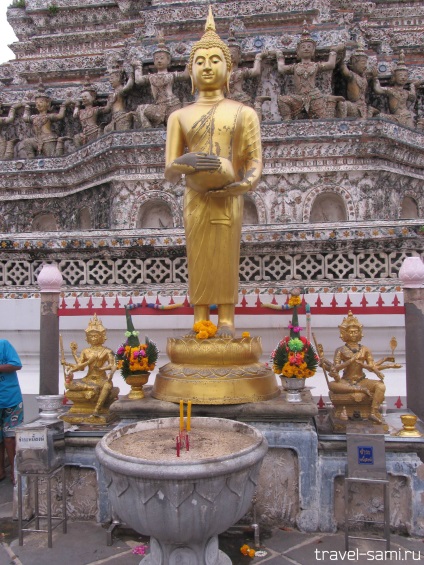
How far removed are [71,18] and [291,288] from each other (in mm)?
16222

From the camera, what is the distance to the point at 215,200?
14.9 feet

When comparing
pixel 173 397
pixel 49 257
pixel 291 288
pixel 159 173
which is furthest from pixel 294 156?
pixel 173 397

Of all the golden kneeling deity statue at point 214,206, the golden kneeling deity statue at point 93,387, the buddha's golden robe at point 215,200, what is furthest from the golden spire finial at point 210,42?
the golden kneeling deity statue at point 93,387

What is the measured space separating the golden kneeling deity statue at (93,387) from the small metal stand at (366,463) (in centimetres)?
206

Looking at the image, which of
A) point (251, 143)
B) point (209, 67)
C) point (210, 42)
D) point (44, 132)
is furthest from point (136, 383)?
point (44, 132)

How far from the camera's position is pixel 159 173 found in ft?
Answer: 36.4

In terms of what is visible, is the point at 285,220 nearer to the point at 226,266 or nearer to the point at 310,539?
the point at 226,266

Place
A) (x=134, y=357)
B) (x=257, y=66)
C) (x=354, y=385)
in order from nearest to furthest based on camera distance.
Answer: (x=354, y=385) → (x=134, y=357) → (x=257, y=66)

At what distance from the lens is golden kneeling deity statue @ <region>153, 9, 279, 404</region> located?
14.0 feet

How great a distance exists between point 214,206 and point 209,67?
122 cm

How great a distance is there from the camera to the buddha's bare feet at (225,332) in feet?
14.9

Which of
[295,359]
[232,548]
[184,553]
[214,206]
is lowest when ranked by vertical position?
[232,548]

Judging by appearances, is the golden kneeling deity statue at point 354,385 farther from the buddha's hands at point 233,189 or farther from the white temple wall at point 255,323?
the white temple wall at point 255,323

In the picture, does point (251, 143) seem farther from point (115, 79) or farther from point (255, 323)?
point (115, 79)
